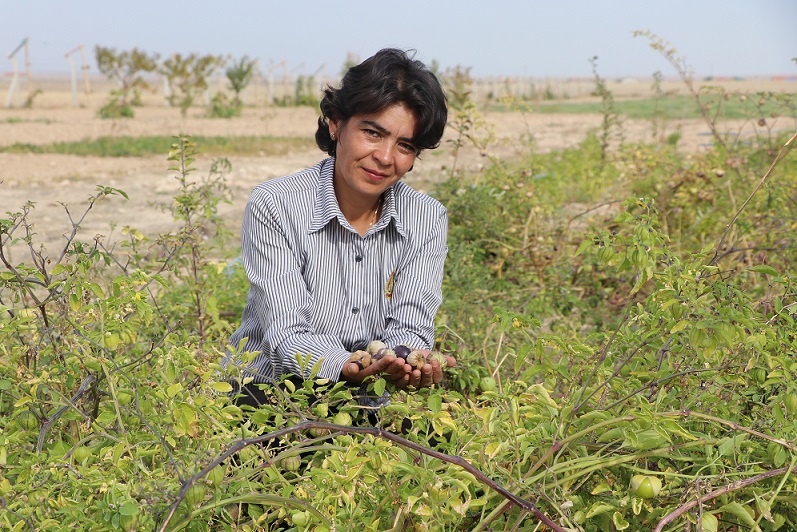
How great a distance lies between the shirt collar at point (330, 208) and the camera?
8.77 feet

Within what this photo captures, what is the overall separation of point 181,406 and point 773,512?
→ 112cm

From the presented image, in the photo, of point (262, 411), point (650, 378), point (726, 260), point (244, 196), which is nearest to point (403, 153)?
point (650, 378)

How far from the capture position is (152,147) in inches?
505

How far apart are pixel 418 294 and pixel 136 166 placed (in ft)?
30.7

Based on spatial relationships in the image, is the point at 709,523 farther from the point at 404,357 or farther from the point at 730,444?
the point at 404,357

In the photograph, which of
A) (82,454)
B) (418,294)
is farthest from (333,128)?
(82,454)

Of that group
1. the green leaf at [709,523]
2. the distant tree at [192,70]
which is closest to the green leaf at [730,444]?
the green leaf at [709,523]

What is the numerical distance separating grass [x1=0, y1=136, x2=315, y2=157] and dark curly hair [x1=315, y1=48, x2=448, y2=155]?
33.4 feet

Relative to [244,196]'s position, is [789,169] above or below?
above

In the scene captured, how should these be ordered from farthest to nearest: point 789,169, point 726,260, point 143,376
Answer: point 789,169 → point 726,260 → point 143,376

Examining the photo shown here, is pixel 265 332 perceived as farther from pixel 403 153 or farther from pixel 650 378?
pixel 650 378

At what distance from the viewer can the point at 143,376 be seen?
6.70 feet

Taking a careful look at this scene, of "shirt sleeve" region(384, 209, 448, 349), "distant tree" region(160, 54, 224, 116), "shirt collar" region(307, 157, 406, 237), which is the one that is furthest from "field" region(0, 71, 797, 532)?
"distant tree" region(160, 54, 224, 116)

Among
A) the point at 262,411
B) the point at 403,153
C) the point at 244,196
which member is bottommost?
the point at 244,196
